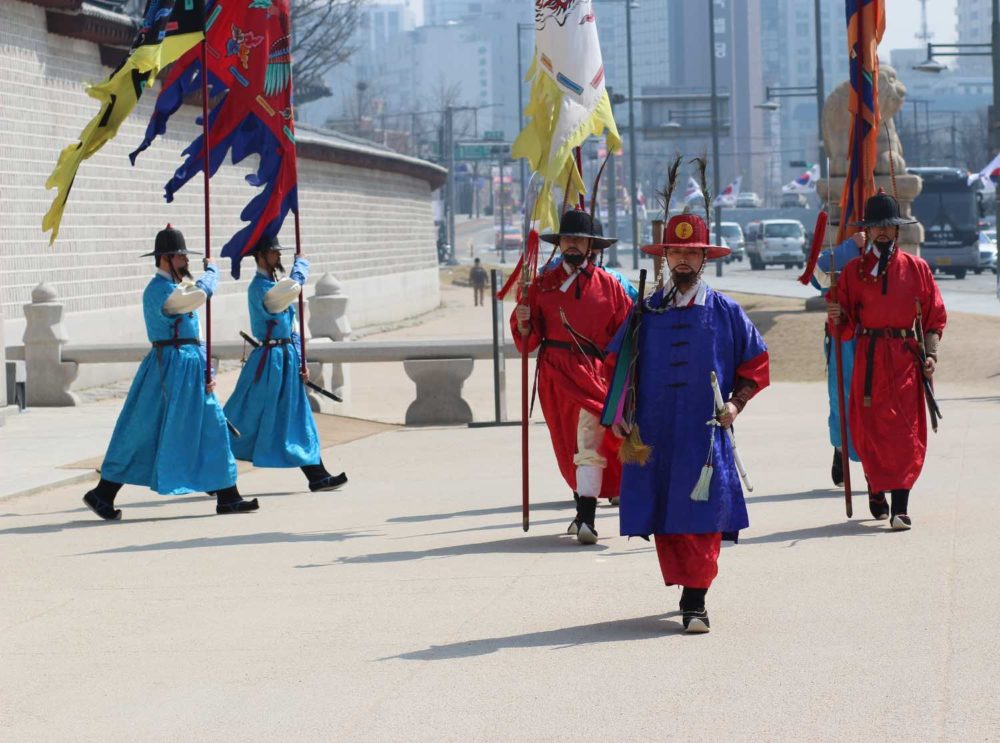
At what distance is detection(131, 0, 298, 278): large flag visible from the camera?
39.2 feet

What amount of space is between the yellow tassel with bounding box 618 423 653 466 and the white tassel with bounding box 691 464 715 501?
0.25 meters

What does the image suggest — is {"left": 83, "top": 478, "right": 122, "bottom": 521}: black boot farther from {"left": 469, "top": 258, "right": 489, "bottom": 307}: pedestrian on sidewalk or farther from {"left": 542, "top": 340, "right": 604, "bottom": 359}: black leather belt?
{"left": 469, "top": 258, "right": 489, "bottom": 307}: pedestrian on sidewalk

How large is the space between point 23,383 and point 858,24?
1047cm

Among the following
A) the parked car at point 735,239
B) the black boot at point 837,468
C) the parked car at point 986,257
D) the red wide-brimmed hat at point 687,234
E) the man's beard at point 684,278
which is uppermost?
the parked car at point 735,239

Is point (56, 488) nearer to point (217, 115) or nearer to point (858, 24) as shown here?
point (217, 115)

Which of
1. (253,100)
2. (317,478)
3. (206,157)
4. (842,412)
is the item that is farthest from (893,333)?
(253,100)

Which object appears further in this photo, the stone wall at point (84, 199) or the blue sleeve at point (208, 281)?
the stone wall at point (84, 199)

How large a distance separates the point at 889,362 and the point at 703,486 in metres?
2.98

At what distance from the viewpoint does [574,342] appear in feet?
32.1

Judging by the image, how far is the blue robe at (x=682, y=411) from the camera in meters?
7.27

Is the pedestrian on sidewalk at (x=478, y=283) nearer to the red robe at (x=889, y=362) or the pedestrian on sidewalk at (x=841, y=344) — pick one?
the pedestrian on sidewalk at (x=841, y=344)

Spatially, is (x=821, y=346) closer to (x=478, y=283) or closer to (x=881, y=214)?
(x=881, y=214)

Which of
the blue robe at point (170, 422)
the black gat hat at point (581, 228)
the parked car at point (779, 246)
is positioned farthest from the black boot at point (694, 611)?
the parked car at point (779, 246)

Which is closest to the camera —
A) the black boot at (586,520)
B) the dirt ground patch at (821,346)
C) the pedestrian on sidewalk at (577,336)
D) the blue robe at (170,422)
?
the black boot at (586,520)
